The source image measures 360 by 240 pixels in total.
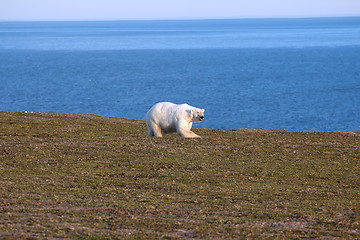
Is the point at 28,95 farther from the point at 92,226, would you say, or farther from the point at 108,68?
the point at 92,226

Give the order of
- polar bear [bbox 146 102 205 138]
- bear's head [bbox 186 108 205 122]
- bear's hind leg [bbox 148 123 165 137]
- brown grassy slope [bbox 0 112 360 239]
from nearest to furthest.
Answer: brown grassy slope [bbox 0 112 360 239] < bear's head [bbox 186 108 205 122] < polar bear [bbox 146 102 205 138] < bear's hind leg [bbox 148 123 165 137]

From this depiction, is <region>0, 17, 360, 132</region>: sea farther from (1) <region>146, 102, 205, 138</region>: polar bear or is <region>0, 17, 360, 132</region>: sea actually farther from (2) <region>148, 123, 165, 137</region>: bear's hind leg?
(1) <region>146, 102, 205, 138</region>: polar bear

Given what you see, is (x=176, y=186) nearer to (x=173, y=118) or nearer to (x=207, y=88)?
(x=173, y=118)

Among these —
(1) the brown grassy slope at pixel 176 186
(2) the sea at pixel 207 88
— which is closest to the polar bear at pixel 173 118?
(1) the brown grassy slope at pixel 176 186

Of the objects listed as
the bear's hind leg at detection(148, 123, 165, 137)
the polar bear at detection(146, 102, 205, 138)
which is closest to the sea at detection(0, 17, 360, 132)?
the bear's hind leg at detection(148, 123, 165, 137)

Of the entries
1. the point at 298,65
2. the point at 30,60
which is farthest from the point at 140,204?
the point at 30,60

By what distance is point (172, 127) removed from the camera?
94.3 feet

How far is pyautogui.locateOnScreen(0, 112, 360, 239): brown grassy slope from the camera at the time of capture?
12.8 m

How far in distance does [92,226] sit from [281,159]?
13.4 metres

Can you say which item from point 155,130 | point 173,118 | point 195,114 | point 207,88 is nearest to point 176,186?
point 195,114

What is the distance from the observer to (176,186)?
1853 centimetres

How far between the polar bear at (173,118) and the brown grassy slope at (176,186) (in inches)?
24.3

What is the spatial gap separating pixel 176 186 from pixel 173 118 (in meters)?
9.97

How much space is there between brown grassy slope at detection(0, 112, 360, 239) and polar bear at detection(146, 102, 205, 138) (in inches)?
24.3
